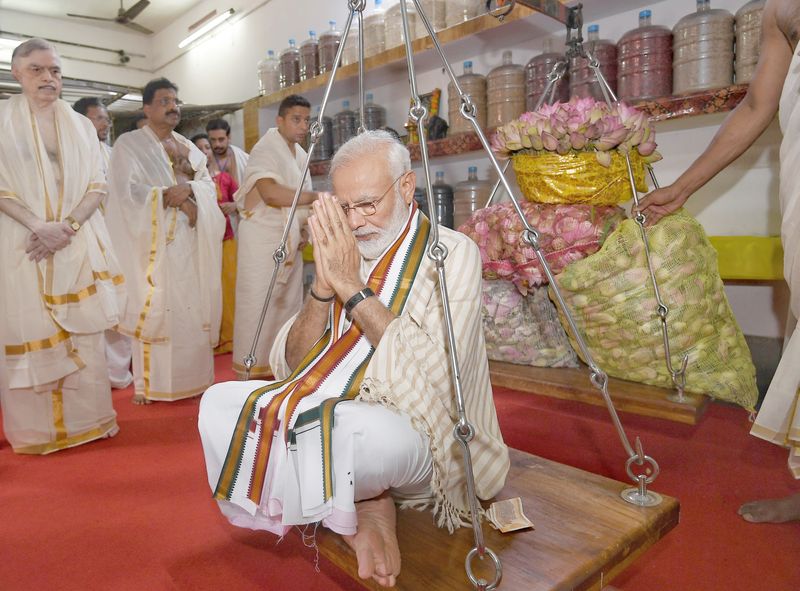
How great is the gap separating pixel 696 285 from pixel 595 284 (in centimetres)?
31

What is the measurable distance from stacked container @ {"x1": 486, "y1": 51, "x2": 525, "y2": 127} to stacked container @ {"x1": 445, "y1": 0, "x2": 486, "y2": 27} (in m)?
0.38

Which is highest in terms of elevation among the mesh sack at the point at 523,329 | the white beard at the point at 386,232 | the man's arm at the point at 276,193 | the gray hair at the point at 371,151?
the man's arm at the point at 276,193

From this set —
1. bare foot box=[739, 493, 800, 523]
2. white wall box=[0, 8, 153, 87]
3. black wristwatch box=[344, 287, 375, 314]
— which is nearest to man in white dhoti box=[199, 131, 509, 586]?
black wristwatch box=[344, 287, 375, 314]

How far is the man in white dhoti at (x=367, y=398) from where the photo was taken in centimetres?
124

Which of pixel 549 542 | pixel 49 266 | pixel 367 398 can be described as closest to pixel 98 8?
pixel 49 266

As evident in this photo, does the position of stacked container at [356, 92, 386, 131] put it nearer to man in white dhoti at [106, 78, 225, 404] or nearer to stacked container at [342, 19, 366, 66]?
stacked container at [342, 19, 366, 66]

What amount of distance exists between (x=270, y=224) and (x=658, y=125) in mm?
2288

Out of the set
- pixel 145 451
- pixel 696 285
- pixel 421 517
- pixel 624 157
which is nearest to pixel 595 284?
pixel 696 285

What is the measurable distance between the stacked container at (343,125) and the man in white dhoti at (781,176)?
11.2 ft

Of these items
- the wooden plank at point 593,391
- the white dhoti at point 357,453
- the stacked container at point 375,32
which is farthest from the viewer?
the stacked container at point 375,32

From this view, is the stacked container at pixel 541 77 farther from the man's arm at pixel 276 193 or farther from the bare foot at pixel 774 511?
the bare foot at pixel 774 511

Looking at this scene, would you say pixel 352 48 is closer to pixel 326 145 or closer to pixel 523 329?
pixel 326 145

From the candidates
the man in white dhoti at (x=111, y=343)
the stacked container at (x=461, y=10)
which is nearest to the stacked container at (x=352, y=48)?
the stacked container at (x=461, y=10)

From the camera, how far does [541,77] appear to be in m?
3.41
